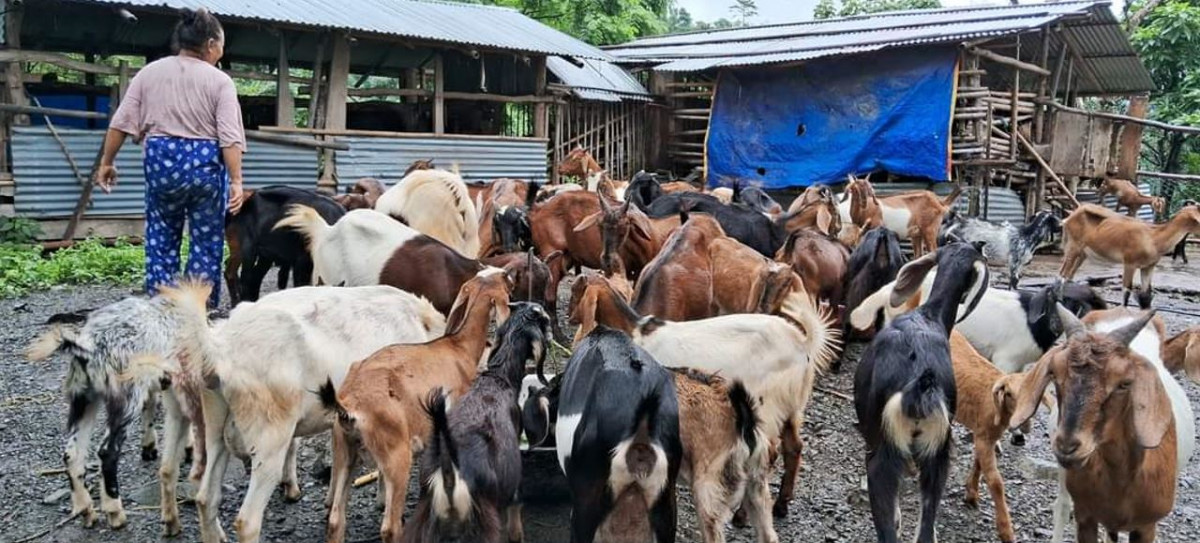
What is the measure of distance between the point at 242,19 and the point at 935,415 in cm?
1073

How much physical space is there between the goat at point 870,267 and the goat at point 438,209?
3181 millimetres

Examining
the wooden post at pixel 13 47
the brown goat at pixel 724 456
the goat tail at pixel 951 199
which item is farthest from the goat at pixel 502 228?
the goat tail at pixel 951 199

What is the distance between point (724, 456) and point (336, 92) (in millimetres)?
11200

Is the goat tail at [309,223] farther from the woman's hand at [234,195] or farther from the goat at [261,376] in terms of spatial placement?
the goat at [261,376]

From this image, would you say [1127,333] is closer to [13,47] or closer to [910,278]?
[910,278]

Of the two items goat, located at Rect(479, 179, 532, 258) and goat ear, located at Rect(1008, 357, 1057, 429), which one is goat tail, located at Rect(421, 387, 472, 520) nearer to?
goat ear, located at Rect(1008, 357, 1057, 429)

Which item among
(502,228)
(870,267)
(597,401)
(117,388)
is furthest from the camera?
(502,228)

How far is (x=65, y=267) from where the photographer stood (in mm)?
9984

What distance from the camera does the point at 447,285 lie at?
622cm

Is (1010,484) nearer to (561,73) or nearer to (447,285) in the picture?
(447,285)

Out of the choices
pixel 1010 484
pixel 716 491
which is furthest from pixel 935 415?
pixel 1010 484

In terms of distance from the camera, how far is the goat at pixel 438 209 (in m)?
7.83

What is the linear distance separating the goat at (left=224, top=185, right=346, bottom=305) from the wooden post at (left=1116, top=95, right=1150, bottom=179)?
15.8 metres

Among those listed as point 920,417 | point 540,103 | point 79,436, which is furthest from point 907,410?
point 540,103
